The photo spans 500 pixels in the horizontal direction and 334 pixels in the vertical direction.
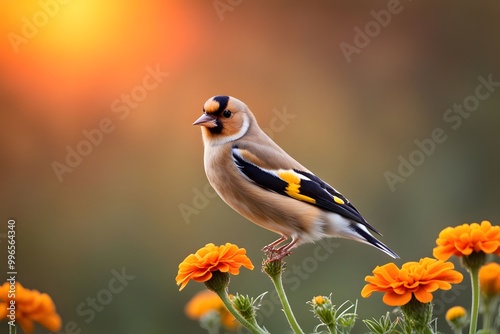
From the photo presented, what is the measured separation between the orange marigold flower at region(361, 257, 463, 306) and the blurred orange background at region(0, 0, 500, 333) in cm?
169

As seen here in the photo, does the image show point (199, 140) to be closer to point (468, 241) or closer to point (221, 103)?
point (221, 103)

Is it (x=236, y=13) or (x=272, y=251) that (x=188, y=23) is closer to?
(x=236, y=13)

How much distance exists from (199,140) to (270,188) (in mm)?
1816

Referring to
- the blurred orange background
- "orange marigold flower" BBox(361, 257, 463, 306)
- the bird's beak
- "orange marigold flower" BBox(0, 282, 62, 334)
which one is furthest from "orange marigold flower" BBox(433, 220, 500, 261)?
the blurred orange background

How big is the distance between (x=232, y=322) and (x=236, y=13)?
95.6 inches

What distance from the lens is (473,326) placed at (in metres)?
1.04

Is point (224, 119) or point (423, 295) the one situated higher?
point (224, 119)

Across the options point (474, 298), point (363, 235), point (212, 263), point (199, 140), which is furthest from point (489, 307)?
point (199, 140)

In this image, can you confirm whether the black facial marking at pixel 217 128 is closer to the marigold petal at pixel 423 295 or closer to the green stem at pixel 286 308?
the green stem at pixel 286 308

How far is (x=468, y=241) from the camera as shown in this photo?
1117 mm

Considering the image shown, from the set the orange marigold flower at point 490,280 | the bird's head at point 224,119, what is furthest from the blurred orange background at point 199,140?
the orange marigold flower at point 490,280

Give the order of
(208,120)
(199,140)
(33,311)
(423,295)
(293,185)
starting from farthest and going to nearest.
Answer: (199,140)
(208,120)
(293,185)
(33,311)
(423,295)

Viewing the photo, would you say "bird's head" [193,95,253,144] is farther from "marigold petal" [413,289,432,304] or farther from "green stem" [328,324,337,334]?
"marigold petal" [413,289,432,304]

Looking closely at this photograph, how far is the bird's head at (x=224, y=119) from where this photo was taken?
2006 millimetres
